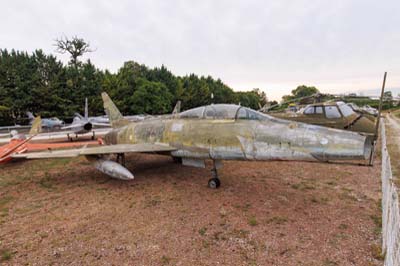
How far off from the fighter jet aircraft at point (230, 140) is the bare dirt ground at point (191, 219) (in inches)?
41.4

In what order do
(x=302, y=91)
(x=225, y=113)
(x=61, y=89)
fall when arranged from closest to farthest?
(x=225, y=113) → (x=61, y=89) → (x=302, y=91)

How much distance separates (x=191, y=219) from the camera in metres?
5.06

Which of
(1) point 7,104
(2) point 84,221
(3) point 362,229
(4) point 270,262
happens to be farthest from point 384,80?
(1) point 7,104

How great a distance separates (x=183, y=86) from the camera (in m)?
64.4

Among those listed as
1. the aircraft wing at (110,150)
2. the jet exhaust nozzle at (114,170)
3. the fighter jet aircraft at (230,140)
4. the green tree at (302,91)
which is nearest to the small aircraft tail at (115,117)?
the fighter jet aircraft at (230,140)

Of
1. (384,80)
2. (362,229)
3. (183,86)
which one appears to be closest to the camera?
(384,80)

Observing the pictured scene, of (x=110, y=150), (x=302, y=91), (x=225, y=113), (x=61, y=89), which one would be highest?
(x=302, y=91)

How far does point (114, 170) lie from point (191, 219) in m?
3.38

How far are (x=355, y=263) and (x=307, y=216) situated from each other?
1.57 meters

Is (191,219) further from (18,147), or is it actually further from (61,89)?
(61,89)

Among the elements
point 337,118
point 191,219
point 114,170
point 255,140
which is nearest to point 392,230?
point 255,140

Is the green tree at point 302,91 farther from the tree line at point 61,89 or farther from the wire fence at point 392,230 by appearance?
the wire fence at point 392,230

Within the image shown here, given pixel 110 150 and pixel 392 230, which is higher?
pixel 110 150

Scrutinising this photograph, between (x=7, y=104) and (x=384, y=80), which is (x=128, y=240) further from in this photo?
(x=7, y=104)
